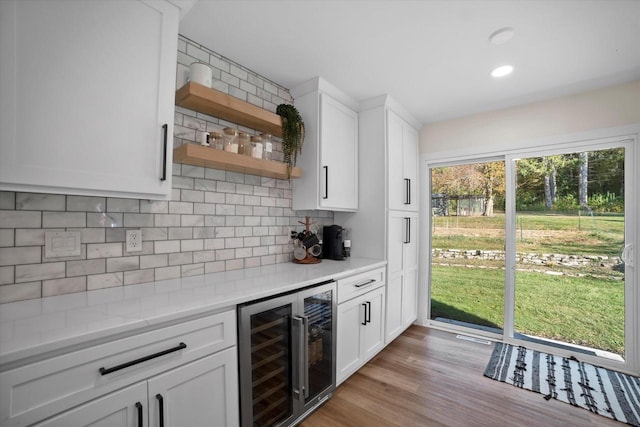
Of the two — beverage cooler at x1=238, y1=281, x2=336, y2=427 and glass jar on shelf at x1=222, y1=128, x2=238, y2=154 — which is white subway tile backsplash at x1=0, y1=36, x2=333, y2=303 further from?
beverage cooler at x1=238, y1=281, x2=336, y2=427

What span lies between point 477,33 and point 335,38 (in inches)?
35.6

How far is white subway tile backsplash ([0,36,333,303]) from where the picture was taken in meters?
1.29

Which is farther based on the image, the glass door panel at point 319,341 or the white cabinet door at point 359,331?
the white cabinet door at point 359,331

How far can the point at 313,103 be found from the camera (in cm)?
245

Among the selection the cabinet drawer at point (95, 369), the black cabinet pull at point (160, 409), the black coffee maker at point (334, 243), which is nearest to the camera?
the cabinet drawer at point (95, 369)

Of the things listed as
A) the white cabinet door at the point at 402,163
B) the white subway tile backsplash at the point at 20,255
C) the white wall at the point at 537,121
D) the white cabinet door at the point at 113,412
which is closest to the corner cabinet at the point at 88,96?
the white subway tile backsplash at the point at 20,255

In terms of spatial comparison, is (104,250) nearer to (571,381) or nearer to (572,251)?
(571,381)

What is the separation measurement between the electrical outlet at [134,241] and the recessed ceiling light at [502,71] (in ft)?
9.16

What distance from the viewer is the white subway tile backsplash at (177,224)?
1.29 m

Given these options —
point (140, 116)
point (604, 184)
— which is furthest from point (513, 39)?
point (140, 116)

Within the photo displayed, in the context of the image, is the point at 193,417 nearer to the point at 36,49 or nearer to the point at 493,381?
the point at 36,49

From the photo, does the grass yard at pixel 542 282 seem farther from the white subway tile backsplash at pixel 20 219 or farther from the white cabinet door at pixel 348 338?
the white subway tile backsplash at pixel 20 219

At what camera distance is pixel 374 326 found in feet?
8.36

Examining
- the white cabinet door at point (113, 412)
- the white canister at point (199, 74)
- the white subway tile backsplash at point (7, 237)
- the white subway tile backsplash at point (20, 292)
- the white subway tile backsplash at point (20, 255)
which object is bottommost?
the white cabinet door at point (113, 412)
